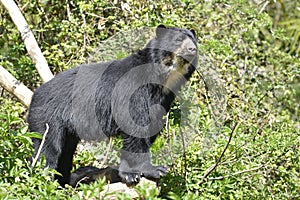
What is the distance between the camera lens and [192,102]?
6367 millimetres

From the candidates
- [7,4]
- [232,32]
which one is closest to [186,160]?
[7,4]

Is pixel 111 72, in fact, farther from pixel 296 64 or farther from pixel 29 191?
pixel 296 64

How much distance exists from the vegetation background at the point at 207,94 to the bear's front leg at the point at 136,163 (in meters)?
0.21

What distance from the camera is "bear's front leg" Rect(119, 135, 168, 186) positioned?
4.86m

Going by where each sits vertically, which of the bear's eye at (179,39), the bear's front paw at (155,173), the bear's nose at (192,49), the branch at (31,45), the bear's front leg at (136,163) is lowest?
the bear's front paw at (155,173)

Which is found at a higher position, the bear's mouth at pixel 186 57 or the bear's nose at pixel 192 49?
the bear's nose at pixel 192 49

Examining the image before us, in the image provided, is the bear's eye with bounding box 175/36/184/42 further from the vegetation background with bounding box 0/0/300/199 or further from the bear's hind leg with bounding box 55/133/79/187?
the bear's hind leg with bounding box 55/133/79/187

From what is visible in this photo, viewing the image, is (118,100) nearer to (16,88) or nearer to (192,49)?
(192,49)

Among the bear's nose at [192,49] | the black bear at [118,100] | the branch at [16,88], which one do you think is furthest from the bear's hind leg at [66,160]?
the bear's nose at [192,49]

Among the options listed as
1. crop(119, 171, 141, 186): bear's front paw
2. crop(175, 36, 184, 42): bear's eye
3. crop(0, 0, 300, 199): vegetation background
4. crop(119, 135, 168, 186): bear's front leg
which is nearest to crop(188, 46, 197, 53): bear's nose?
crop(175, 36, 184, 42): bear's eye

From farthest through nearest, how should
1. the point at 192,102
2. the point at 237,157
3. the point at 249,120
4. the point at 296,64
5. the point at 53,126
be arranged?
the point at 296,64
the point at 249,120
the point at 192,102
the point at 237,157
the point at 53,126

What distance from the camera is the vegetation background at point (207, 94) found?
5219 mm

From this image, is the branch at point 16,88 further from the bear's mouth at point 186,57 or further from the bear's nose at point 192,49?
the bear's nose at point 192,49

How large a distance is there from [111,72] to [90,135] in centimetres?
62
